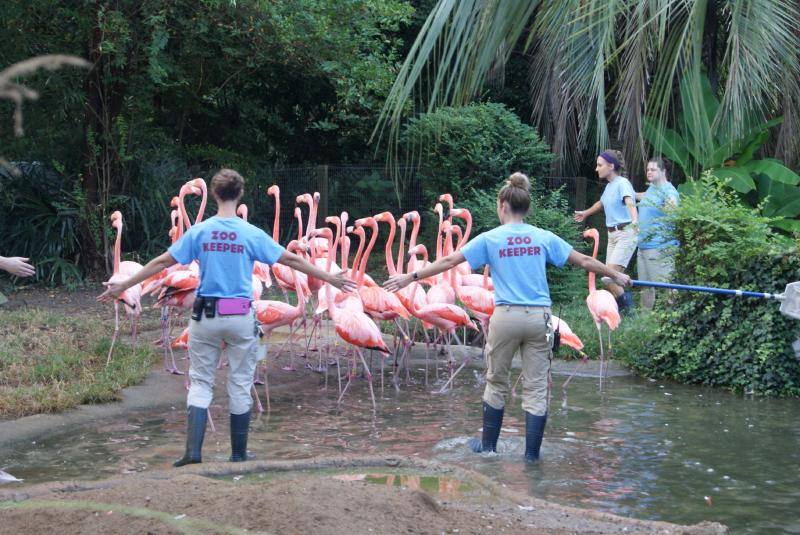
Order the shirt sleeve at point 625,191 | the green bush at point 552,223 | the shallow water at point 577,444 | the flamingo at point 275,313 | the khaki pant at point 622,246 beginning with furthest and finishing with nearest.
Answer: the green bush at point 552,223
the khaki pant at point 622,246
the shirt sleeve at point 625,191
the flamingo at point 275,313
the shallow water at point 577,444

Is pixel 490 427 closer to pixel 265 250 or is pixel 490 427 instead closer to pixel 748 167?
pixel 265 250

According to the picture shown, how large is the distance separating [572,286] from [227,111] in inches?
326

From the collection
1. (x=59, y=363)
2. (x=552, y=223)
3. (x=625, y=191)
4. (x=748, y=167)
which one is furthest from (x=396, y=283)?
(x=748, y=167)

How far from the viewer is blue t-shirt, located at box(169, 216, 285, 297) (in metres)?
5.20

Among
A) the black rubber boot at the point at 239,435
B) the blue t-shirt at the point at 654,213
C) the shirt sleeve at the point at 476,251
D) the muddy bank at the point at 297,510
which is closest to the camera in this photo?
the muddy bank at the point at 297,510

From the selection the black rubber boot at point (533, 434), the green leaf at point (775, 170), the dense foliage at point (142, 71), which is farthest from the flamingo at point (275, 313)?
the green leaf at point (775, 170)

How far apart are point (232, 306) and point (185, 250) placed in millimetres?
415

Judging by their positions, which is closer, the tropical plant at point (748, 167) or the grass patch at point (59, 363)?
the grass patch at point (59, 363)

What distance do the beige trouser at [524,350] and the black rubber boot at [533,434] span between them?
0.14 feet

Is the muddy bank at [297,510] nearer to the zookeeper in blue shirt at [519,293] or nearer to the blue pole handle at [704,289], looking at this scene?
the zookeeper in blue shirt at [519,293]

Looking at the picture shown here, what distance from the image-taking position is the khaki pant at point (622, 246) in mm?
9859

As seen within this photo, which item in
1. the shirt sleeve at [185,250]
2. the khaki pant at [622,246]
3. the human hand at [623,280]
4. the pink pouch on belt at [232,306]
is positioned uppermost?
the khaki pant at [622,246]

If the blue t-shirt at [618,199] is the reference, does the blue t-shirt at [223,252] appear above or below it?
below

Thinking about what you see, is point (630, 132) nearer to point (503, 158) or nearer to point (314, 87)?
point (503, 158)
